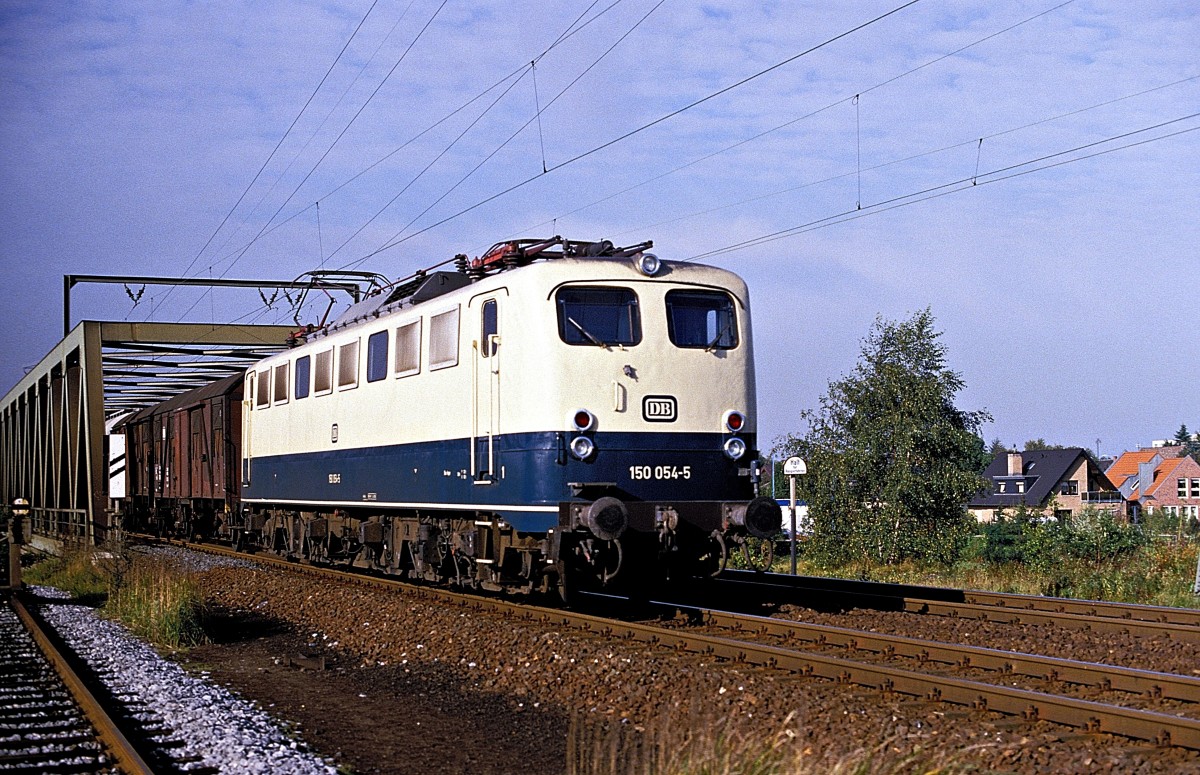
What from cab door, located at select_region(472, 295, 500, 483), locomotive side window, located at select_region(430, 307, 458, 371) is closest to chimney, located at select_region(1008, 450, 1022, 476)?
locomotive side window, located at select_region(430, 307, 458, 371)

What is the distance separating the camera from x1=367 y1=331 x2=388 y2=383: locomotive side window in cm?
1578

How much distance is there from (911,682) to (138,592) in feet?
32.5

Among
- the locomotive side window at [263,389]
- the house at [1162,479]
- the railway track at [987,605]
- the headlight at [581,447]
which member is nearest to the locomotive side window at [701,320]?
the headlight at [581,447]

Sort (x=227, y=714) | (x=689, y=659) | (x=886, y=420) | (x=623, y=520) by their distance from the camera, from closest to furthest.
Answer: (x=227, y=714)
(x=689, y=659)
(x=623, y=520)
(x=886, y=420)

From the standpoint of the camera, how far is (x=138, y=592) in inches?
594

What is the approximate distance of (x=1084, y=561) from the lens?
1964cm

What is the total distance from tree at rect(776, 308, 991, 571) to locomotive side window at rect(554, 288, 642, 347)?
47.4 feet

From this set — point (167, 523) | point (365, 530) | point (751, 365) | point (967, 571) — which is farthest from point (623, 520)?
point (167, 523)

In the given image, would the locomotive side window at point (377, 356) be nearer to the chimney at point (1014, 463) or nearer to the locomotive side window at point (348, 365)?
the locomotive side window at point (348, 365)

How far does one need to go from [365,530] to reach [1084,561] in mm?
11049

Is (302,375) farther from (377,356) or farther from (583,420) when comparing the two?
(583,420)

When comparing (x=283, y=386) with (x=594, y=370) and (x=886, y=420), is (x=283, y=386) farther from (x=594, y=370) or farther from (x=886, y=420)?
(x=886, y=420)

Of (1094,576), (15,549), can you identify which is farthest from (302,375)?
(1094,576)

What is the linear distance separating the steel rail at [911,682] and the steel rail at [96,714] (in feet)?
14.8
